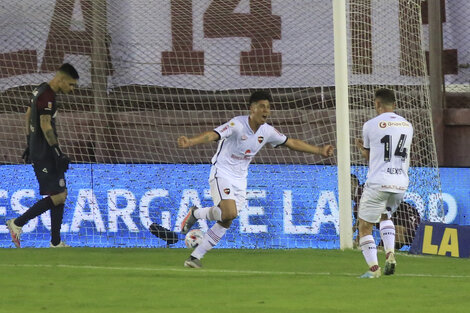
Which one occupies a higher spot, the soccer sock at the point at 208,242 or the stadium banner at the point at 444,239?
the soccer sock at the point at 208,242

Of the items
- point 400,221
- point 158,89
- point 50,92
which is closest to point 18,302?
point 50,92

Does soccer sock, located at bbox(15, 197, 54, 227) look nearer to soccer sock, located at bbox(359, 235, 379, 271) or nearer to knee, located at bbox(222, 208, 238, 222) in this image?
knee, located at bbox(222, 208, 238, 222)

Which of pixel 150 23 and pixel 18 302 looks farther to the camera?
pixel 150 23

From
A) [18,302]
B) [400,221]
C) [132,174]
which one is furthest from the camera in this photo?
[132,174]

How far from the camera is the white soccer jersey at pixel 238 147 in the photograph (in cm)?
1062

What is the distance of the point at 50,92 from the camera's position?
37.8ft

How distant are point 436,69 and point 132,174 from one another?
176 inches

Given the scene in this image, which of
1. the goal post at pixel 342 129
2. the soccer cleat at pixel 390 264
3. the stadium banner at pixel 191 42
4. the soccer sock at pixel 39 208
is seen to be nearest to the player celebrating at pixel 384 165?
the soccer cleat at pixel 390 264

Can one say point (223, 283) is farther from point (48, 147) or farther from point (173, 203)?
point (173, 203)

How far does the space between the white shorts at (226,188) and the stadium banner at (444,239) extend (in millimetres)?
2212

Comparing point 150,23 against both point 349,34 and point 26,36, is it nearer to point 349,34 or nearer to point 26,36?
point 26,36

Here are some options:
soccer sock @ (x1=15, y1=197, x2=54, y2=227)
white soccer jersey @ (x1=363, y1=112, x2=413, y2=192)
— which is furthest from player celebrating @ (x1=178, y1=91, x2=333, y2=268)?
soccer sock @ (x1=15, y1=197, x2=54, y2=227)

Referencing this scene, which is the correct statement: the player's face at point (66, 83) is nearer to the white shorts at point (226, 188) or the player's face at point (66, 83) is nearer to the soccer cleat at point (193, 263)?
the white shorts at point (226, 188)

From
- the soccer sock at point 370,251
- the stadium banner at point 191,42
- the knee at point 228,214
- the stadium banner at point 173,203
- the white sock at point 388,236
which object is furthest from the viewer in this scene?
the stadium banner at point 191,42
